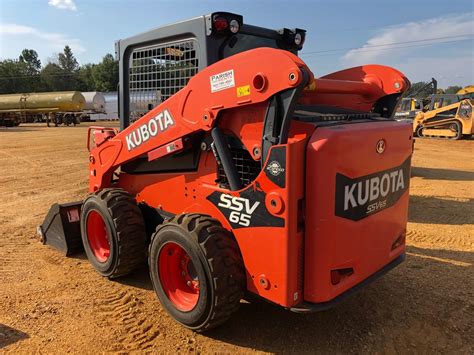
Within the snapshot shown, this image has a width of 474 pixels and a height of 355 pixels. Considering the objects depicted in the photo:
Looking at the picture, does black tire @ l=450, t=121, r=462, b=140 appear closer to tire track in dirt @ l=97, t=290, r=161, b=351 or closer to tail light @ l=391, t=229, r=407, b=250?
tail light @ l=391, t=229, r=407, b=250

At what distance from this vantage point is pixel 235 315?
3.30 meters

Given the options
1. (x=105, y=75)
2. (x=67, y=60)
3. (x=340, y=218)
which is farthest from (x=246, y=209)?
(x=67, y=60)

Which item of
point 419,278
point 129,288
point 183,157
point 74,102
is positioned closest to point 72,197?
point 129,288

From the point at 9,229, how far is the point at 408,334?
5.27 m

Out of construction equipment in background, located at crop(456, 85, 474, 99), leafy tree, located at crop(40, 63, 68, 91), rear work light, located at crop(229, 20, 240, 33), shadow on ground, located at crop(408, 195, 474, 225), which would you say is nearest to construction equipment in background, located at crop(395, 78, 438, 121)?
construction equipment in background, located at crop(456, 85, 474, 99)

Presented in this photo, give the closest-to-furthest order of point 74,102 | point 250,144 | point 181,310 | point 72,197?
point 250,144, point 181,310, point 72,197, point 74,102

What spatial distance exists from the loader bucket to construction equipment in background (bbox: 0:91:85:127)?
3004 centimetres

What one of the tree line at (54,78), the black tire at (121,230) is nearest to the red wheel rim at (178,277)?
the black tire at (121,230)

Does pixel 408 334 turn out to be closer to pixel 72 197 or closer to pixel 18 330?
pixel 18 330

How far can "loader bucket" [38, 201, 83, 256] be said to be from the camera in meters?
4.47

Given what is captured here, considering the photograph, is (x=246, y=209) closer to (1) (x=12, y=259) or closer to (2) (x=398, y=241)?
(2) (x=398, y=241)

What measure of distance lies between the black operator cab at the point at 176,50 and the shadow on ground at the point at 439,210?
370 centimetres

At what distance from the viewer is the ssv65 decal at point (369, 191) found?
2572 mm

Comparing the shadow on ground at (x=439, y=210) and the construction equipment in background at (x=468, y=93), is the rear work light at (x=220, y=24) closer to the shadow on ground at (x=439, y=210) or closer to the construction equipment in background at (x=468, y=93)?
the shadow on ground at (x=439, y=210)
